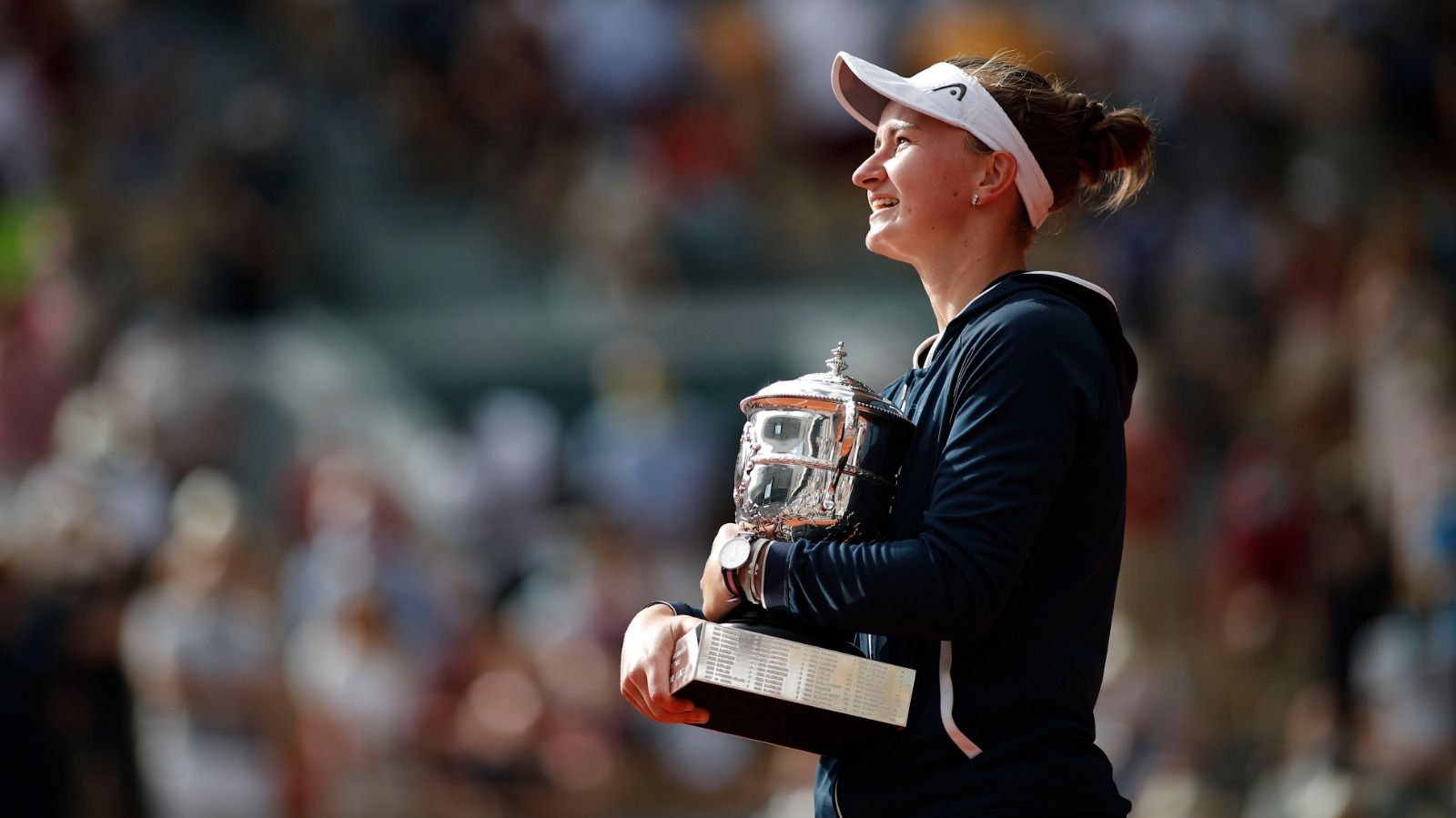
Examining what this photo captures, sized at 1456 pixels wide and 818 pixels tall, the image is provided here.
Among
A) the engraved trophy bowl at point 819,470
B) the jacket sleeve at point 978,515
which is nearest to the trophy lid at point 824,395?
the engraved trophy bowl at point 819,470

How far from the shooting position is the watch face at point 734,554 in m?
2.59

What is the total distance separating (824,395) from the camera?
8.65ft

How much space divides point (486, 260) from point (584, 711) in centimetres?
468

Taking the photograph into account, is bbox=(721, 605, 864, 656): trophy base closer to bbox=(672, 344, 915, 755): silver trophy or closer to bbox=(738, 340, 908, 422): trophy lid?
bbox=(672, 344, 915, 755): silver trophy

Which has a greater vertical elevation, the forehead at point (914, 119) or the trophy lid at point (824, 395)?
the forehead at point (914, 119)

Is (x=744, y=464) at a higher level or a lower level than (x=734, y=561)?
higher

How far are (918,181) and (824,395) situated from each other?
342 millimetres

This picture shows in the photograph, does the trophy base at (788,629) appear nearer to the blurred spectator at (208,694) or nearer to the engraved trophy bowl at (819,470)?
the engraved trophy bowl at (819,470)

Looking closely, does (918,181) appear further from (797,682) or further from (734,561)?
(797,682)

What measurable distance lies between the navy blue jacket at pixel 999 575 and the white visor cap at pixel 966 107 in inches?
6.2

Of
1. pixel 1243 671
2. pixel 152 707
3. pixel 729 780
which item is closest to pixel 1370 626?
pixel 1243 671

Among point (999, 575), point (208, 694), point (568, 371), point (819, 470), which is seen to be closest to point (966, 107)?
point (819, 470)

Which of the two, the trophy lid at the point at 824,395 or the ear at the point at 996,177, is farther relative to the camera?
the ear at the point at 996,177

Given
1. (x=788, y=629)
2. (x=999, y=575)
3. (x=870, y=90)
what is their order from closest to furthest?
(x=999, y=575) < (x=788, y=629) < (x=870, y=90)
